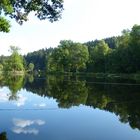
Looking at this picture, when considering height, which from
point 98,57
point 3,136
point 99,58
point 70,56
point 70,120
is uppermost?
point 70,56

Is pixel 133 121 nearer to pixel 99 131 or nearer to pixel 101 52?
pixel 99 131

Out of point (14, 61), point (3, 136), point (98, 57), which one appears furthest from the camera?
point (14, 61)

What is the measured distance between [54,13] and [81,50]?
136 meters

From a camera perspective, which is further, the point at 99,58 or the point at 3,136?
the point at 99,58

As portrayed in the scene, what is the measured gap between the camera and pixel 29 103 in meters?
28.3

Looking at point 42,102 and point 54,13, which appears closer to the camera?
point 54,13

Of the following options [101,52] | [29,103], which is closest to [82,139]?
[29,103]

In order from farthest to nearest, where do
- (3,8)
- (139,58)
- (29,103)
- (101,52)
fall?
(101,52), (139,58), (29,103), (3,8)

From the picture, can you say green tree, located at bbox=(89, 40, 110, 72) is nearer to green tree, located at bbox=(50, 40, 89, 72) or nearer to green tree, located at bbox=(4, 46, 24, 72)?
green tree, located at bbox=(50, 40, 89, 72)

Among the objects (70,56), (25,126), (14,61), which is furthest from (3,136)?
(14,61)

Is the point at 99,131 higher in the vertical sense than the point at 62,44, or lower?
lower

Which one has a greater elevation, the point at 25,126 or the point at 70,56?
the point at 70,56

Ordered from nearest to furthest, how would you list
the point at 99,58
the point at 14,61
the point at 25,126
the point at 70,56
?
the point at 25,126 → the point at 99,58 → the point at 70,56 → the point at 14,61

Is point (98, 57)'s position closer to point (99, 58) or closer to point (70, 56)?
point (99, 58)
